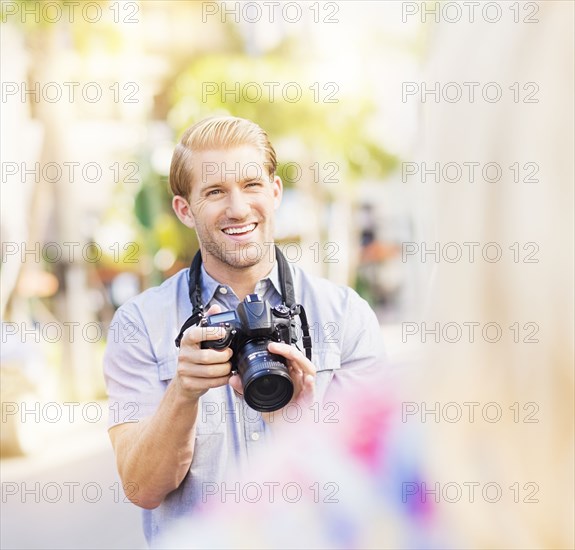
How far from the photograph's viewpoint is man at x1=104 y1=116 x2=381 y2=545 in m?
1.11

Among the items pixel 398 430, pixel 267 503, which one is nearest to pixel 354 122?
pixel 398 430

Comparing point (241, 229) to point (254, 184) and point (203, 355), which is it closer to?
point (254, 184)

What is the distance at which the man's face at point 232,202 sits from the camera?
1.13 metres

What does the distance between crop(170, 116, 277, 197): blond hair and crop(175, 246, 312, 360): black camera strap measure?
12cm

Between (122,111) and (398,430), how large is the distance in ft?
2.10

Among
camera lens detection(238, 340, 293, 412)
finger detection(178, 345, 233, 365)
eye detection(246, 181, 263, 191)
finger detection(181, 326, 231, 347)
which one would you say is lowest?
camera lens detection(238, 340, 293, 412)

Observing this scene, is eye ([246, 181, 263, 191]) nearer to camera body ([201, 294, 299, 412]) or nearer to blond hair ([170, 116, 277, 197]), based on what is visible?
blond hair ([170, 116, 277, 197])

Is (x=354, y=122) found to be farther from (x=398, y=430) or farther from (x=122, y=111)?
Result: (x=398, y=430)

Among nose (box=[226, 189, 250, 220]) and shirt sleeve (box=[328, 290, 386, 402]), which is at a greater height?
nose (box=[226, 189, 250, 220])

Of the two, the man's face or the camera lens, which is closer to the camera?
the camera lens

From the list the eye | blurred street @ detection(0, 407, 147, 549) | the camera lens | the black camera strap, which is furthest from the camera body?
blurred street @ detection(0, 407, 147, 549)

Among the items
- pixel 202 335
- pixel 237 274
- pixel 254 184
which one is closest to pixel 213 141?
pixel 254 184

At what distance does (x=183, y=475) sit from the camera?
1.13 m

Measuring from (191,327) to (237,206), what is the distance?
199 millimetres
